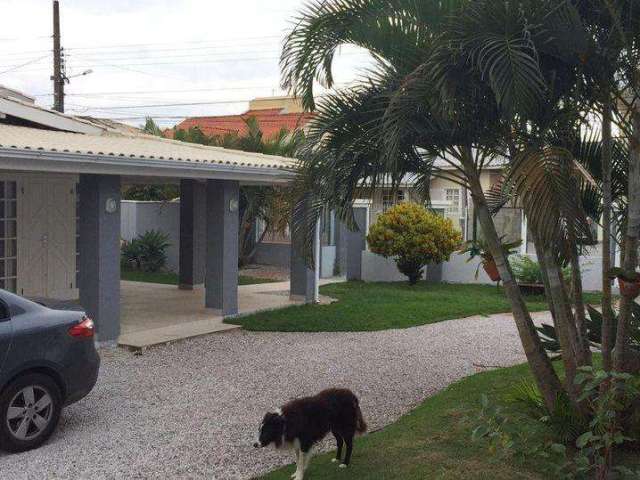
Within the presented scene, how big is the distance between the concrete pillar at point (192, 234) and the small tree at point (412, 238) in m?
4.00

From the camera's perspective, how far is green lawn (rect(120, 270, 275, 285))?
59.2ft

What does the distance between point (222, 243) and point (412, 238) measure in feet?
20.4

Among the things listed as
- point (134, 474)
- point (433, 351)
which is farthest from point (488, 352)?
point (134, 474)

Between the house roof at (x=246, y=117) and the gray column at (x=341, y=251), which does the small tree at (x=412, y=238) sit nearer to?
the gray column at (x=341, y=251)

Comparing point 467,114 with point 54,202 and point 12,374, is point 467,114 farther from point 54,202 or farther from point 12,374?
point 54,202

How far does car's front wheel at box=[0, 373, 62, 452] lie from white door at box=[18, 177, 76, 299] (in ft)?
21.4

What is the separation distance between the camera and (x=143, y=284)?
1734 cm

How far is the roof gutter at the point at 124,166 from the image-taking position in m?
8.82

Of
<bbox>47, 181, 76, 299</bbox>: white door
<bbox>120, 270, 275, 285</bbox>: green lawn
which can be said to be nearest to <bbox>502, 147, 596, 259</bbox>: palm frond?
<bbox>47, 181, 76, 299</bbox>: white door

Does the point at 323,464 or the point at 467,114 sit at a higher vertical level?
the point at 467,114

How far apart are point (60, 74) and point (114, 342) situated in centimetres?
2053

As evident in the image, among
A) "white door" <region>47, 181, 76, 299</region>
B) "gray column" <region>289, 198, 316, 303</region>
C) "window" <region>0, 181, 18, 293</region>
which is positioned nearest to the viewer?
"window" <region>0, 181, 18, 293</region>

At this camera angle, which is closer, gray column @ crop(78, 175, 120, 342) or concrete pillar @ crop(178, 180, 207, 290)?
gray column @ crop(78, 175, 120, 342)

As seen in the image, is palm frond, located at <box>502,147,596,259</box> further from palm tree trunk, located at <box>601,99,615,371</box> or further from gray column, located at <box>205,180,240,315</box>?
gray column, located at <box>205,180,240,315</box>
